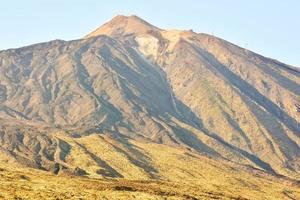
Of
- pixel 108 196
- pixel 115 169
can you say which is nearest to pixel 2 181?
pixel 108 196

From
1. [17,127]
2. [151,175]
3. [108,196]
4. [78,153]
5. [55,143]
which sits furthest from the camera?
[17,127]

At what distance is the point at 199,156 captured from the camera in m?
166

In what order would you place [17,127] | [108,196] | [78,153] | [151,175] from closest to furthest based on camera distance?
[108,196] → [151,175] → [78,153] → [17,127]

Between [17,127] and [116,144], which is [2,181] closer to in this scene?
[116,144]

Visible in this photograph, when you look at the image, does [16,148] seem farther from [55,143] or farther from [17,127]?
[17,127]

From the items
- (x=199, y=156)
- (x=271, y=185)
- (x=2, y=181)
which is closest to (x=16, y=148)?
(x=199, y=156)

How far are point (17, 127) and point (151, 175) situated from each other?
63.9m

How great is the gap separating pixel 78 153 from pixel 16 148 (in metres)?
19.9

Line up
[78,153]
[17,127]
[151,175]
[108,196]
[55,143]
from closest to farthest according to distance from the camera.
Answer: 1. [108,196]
2. [151,175]
3. [78,153]
4. [55,143]
5. [17,127]

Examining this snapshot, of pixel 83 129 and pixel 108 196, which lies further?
pixel 83 129

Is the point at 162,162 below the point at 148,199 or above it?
below

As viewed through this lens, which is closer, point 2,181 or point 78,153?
point 2,181

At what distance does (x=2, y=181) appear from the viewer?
220 feet

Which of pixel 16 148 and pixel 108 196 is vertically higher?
pixel 108 196
